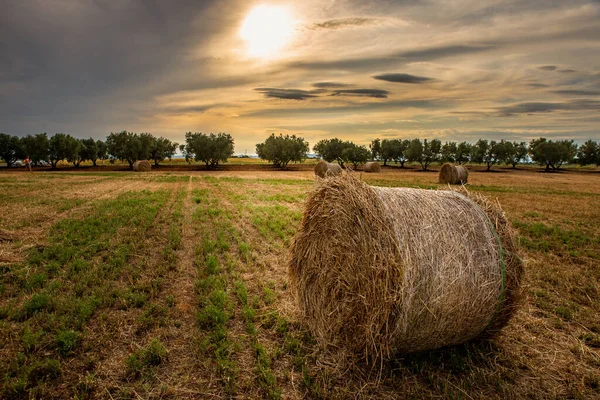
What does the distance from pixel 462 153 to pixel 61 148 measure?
3972 inches

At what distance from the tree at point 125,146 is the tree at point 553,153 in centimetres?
9782

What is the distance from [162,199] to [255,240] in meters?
10.5

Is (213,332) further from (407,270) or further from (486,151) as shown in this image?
(486,151)

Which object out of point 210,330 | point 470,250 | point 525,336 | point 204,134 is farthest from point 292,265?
point 204,134

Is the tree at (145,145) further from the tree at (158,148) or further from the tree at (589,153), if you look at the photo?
the tree at (589,153)

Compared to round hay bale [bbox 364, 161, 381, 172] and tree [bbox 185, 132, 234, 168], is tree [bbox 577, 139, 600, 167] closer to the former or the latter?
round hay bale [bbox 364, 161, 381, 172]

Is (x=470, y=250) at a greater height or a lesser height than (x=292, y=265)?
greater

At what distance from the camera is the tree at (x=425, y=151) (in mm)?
81319

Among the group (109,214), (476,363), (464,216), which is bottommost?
(476,363)

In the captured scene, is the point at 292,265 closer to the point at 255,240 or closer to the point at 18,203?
the point at 255,240

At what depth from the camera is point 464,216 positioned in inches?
197

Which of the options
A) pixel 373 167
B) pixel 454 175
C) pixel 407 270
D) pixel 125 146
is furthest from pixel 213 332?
pixel 125 146

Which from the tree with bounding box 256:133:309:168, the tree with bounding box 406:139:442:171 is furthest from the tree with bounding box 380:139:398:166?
the tree with bounding box 256:133:309:168

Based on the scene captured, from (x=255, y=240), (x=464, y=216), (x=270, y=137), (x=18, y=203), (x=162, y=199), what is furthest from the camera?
(x=270, y=137)
